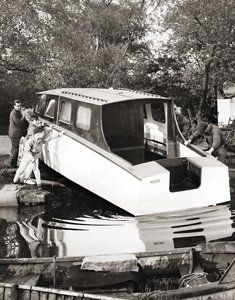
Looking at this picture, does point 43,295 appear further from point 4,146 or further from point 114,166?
point 4,146

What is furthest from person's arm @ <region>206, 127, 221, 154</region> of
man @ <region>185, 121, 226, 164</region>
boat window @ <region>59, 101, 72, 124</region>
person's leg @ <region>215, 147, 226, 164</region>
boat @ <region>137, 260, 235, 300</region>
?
boat @ <region>137, 260, 235, 300</region>

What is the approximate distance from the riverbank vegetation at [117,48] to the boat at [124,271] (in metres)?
15.7

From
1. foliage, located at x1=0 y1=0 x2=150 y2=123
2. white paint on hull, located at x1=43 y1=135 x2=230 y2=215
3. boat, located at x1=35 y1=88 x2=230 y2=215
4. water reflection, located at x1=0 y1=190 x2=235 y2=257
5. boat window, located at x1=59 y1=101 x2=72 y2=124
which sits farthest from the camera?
foliage, located at x1=0 y1=0 x2=150 y2=123

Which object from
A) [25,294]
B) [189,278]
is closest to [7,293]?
[25,294]

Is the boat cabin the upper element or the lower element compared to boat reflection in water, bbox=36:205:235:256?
upper

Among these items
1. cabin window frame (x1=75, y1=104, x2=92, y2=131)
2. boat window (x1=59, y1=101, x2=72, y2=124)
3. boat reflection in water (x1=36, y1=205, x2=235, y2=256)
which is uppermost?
boat window (x1=59, y1=101, x2=72, y2=124)

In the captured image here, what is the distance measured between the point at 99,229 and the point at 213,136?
4.81 meters

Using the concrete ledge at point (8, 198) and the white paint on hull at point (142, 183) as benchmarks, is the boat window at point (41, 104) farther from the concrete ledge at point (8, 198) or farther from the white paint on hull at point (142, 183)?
the concrete ledge at point (8, 198)

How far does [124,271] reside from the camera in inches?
267

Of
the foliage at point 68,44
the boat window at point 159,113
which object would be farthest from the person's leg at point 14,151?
the foliage at point 68,44

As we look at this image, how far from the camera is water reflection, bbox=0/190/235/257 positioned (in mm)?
8539

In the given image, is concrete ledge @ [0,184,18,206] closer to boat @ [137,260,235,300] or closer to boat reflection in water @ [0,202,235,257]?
boat reflection in water @ [0,202,235,257]

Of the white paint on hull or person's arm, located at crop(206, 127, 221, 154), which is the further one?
person's arm, located at crop(206, 127, 221, 154)

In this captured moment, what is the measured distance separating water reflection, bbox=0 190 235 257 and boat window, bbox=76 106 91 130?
2114mm
